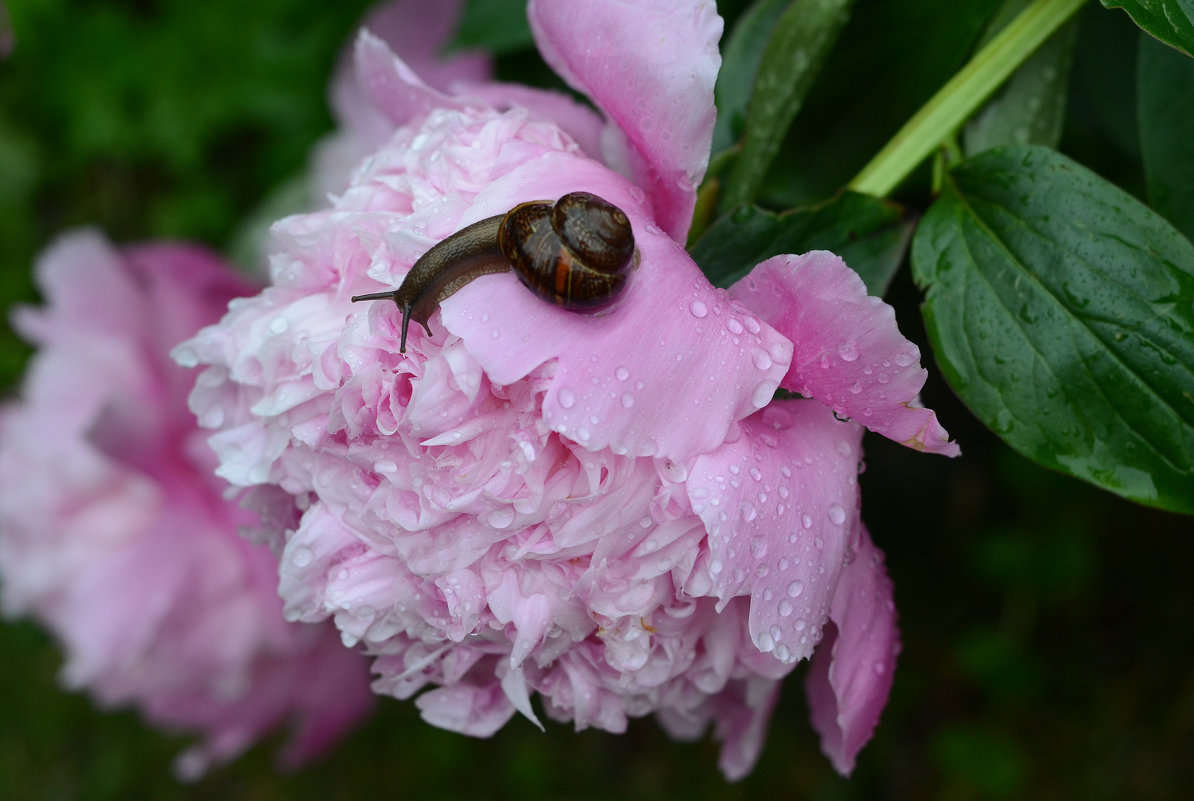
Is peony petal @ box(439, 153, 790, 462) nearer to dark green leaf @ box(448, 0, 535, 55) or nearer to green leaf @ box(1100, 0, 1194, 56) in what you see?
green leaf @ box(1100, 0, 1194, 56)

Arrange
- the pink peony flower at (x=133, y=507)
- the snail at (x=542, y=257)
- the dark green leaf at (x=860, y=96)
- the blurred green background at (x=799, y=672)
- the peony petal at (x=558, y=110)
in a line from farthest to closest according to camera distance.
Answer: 1. the blurred green background at (x=799, y=672)
2. the pink peony flower at (x=133, y=507)
3. the dark green leaf at (x=860, y=96)
4. the peony petal at (x=558, y=110)
5. the snail at (x=542, y=257)

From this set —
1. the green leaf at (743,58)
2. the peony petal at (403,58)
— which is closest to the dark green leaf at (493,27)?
the peony petal at (403,58)

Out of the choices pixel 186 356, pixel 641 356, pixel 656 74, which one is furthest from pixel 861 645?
pixel 186 356

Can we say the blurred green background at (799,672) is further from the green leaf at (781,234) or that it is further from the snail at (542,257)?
the snail at (542,257)

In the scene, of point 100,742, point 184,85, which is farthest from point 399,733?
point 184,85

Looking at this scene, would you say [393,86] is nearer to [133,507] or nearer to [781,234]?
[781,234]

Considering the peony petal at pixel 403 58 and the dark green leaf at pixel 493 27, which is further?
the peony petal at pixel 403 58

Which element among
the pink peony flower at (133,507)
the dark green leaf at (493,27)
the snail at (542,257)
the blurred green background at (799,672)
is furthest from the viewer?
the blurred green background at (799,672)

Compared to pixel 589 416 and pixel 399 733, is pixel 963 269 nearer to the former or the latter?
pixel 589 416
